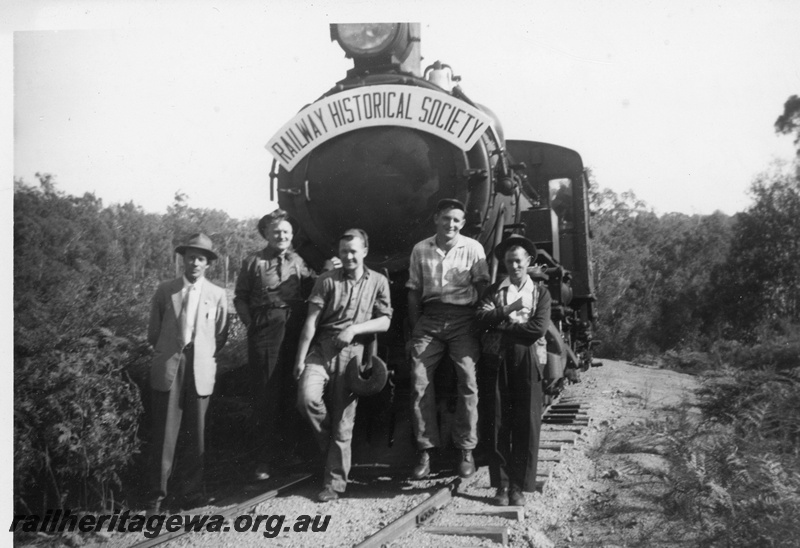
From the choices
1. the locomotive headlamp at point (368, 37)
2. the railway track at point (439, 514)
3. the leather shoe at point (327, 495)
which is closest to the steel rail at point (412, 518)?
the railway track at point (439, 514)

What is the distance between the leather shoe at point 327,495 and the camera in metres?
3.91

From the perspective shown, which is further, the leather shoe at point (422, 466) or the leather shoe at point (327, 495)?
the leather shoe at point (422, 466)

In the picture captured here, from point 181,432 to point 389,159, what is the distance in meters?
2.31

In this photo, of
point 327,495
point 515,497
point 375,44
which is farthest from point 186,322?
point 375,44

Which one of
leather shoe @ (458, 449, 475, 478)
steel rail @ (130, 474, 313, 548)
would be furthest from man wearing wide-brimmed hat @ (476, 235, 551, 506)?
steel rail @ (130, 474, 313, 548)

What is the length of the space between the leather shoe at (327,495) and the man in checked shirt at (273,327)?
67 cm

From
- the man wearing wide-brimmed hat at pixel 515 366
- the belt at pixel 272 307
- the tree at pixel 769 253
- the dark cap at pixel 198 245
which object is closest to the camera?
the man wearing wide-brimmed hat at pixel 515 366

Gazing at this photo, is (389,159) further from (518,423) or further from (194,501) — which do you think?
(194,501)

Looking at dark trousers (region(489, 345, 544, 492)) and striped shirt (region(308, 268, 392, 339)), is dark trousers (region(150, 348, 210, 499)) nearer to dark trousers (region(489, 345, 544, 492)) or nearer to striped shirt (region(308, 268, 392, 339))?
striped shirt (region(308, 268, 392, 339))

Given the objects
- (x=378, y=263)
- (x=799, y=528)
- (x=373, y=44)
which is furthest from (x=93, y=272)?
(x=799, y=528)

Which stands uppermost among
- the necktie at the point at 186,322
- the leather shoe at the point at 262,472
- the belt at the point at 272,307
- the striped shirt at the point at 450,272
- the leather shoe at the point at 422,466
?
the striped shirt at the point at 450,272

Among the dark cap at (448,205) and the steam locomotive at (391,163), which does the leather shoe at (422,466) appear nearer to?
the steam locomotive at (391,163)

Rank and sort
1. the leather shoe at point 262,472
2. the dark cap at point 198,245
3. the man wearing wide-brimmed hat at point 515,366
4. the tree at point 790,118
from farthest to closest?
the tree at point 790,118, the leather shoe at point 262,472, the dark cap at point 198,245, the man wearing wide-brimmed hat at point 515,366

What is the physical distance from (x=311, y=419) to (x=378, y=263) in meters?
1.27
